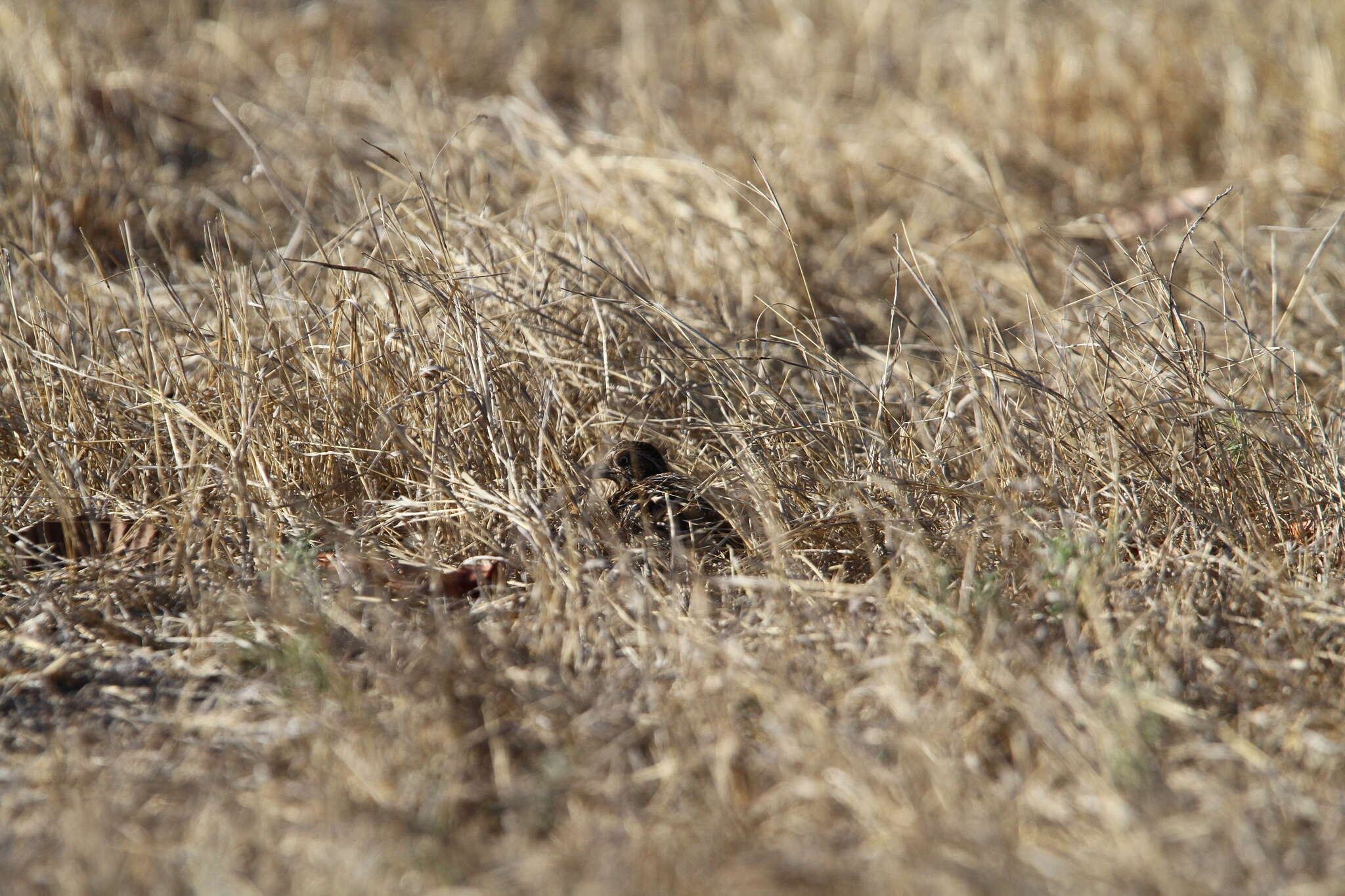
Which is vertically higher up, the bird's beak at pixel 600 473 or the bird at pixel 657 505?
the bird's beak at pixel 600 473

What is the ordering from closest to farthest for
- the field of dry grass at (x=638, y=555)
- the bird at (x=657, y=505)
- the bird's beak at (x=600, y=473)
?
the field of dry grass at (x=638, y=555)
the bird's beak at (x=600, y=473)
the bird at (x=657, y=505)

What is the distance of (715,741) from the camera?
Answer: 1.47 metres

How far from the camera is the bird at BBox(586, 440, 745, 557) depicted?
196cm

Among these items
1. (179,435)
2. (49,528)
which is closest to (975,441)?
(179,435)

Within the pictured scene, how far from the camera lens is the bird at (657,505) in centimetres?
196

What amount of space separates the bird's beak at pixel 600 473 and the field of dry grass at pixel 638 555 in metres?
0.06

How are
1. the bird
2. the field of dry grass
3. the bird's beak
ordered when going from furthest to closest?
1. the bird
2. the bird's beak
3. the field of dry grass

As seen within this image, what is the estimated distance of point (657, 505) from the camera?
2.05 meters

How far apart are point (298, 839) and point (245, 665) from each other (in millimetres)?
420

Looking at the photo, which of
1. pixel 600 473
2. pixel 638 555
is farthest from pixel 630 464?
pixel 638 555

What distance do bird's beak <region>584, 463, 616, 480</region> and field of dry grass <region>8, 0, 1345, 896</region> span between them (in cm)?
6

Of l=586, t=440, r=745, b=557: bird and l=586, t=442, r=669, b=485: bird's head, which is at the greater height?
l=586, t=442, r=669, b=485: bird's head

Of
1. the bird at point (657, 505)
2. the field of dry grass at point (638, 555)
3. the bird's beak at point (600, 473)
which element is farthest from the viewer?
the bird at point (657, 505)

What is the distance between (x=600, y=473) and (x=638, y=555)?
17 centimetres
